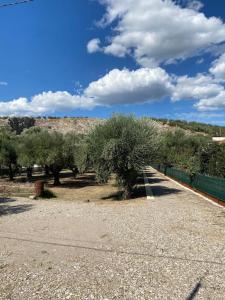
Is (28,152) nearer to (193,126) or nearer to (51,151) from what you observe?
(51,151)

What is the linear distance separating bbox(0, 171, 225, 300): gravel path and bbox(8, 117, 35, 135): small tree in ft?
279

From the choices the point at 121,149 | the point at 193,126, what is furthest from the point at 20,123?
the point at 121,149

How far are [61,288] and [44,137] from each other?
2516 cm

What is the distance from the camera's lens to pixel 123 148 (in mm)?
17500

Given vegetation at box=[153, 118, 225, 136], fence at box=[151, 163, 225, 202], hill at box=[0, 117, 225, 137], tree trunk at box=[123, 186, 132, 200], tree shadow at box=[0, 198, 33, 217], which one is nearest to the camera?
tree shadow at box=[0, 198, 33, 217]

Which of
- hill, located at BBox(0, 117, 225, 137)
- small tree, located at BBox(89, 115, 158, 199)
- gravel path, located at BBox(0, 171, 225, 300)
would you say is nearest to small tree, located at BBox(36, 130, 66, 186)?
small tree, located at BBox(89, 115, 158, 199)

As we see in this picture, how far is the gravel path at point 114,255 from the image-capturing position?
5387 mm

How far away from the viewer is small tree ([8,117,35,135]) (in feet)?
306

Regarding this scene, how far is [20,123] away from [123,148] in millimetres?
84223

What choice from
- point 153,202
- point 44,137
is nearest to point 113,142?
point 153,202

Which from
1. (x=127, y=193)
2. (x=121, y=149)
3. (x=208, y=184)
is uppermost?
(x=121, y=149)

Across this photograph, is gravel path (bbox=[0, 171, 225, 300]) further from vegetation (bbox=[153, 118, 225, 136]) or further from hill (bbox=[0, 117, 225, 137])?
vegetation (bbox=[153, 118, 225, 136])

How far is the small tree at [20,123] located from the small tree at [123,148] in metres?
79.0

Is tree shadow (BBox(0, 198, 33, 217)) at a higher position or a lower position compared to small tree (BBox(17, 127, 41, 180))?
lower
